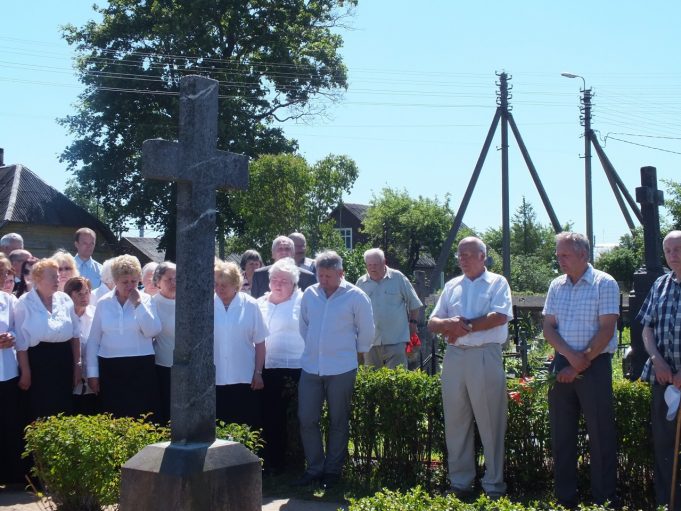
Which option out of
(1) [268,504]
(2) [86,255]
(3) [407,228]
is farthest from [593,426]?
(3) [407,228]

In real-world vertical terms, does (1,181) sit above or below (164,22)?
below

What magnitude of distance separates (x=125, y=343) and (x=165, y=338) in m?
0.40

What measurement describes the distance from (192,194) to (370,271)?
4390 millimetres

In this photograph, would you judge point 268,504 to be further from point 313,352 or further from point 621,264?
point 621,264

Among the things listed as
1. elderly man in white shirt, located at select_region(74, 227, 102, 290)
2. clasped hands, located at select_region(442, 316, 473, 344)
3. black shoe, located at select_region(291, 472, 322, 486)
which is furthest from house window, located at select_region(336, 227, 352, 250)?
clasped hands, located at select_region(442, 316, 473, 344)

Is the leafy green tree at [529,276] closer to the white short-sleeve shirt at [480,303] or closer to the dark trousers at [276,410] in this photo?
the dark trousers at [276,410]

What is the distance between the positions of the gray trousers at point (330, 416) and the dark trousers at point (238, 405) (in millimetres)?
430

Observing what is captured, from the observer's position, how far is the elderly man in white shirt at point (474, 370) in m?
6.29

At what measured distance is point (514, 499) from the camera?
636 centimetres

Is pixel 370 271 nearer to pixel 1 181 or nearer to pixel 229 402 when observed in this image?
pixel 229 402

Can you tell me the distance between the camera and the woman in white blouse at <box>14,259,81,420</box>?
6941 mm

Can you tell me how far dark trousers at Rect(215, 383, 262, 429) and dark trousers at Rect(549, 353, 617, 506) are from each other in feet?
8.73

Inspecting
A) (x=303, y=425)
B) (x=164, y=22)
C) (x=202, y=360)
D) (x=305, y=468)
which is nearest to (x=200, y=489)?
(x=202, y=360)

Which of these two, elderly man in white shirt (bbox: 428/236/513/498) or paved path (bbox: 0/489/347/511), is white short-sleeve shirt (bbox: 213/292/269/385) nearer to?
paved path (bbox: 0/489/347/511)
